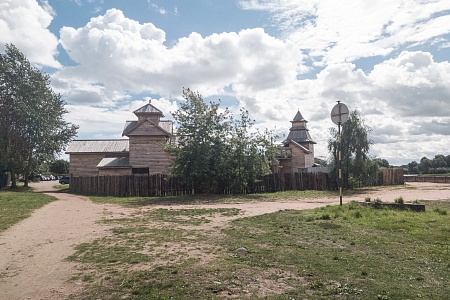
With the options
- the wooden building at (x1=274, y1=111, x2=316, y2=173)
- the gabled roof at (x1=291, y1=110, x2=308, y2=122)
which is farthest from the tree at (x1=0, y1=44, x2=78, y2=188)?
the gabled roof at (x1=291, y1=110, x2=308, y2=122)

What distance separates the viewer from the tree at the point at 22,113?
35.4m

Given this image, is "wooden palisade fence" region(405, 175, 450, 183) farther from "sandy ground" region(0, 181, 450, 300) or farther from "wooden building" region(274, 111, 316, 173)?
"sandy ground" region(0, 181, 450, 300)

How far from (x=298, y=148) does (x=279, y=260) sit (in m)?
39.8

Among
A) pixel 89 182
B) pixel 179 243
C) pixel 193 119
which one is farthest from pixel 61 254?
pixel 89 182

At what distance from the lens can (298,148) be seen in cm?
4519

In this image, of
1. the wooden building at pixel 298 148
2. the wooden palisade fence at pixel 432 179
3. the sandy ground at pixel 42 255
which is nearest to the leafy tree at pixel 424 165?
the wooden palisade fence at pixel 432 179

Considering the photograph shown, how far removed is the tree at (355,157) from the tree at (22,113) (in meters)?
28.9

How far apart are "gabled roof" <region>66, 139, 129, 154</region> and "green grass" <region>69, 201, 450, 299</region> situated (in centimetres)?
3009

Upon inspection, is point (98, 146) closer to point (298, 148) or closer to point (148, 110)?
point (148, 110)

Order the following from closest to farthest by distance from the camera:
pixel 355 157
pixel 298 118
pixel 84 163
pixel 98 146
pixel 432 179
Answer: pixel 355 157, pixel 84 163, pixel 98 146, pixel 432 179, pixel 298 118

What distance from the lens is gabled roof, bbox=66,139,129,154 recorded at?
39.0m

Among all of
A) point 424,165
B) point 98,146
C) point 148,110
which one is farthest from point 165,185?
point 424,165

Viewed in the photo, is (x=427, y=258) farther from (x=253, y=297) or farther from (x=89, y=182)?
(x=89, y=182)

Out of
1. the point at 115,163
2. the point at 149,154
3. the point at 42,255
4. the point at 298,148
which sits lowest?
the point at 42,255
